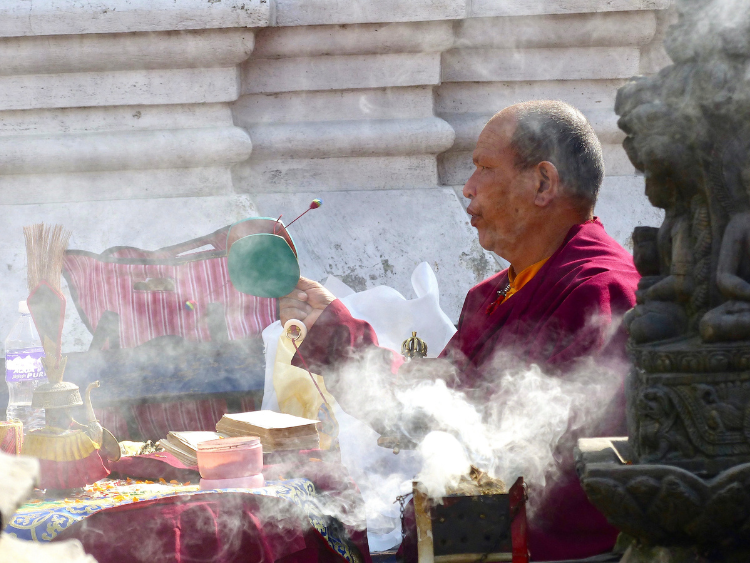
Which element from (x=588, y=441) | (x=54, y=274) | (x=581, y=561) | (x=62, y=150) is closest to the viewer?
(x=588, y=441)

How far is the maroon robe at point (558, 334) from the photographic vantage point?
228cm

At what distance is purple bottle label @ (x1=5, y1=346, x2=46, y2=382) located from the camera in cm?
331

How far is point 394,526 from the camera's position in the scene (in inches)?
122

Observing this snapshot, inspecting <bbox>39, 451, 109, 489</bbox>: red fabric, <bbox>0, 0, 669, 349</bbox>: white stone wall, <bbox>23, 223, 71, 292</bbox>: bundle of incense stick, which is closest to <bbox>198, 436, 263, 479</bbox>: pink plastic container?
<bbox>39, 451, 109, 489</bbox>: red fabric

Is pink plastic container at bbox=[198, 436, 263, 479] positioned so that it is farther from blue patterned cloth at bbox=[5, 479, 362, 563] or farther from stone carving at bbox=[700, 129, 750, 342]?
stone carving at bbox=[700, 129, 750, 342]

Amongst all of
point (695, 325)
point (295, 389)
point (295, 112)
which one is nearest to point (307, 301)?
point (295, 389)

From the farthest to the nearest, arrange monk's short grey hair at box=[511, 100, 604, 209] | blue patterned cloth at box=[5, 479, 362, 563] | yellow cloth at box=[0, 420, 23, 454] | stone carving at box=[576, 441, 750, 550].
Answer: monk's short grey hair at box=[511, 100, 604, 209]
yellow cloth at box=[0, 420, 23, 454]
blue patterned cloth at box=[5, 479, 362, 563]
stone carving at box=[576, 441, 750, 550]

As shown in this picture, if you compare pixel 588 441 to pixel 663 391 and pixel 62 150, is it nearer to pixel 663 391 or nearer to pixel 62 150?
pixel 663 391

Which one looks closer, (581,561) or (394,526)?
(581,561)

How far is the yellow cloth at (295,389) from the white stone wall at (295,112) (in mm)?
1319

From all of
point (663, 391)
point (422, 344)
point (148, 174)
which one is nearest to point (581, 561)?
point (663, 391)

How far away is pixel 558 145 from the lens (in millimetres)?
2795

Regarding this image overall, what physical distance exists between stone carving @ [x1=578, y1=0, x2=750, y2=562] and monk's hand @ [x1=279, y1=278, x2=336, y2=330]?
1188 millimetres

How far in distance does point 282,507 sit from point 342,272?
2.51m
